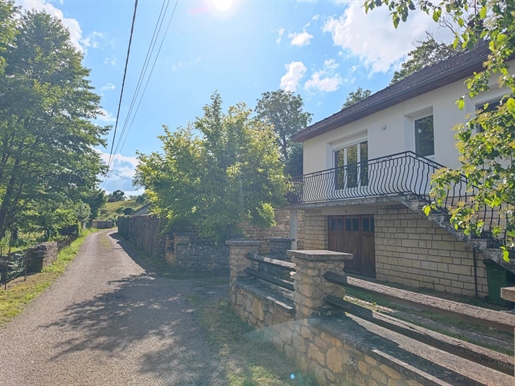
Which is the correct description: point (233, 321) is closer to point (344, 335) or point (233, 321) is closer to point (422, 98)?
point (344, 335)

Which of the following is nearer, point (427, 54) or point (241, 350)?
point (241, 350)

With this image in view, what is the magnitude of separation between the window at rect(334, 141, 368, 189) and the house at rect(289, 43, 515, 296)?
0.12 feet

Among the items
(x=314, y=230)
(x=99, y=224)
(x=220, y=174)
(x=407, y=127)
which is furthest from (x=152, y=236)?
(x=99, y=224)

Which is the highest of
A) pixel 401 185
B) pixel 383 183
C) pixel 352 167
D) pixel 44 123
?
pixel 44 123

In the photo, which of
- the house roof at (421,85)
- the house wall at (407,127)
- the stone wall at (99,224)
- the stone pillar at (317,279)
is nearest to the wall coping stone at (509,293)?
the stone pillar at (317,279)

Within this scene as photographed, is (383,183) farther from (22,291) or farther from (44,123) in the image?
(44,123)

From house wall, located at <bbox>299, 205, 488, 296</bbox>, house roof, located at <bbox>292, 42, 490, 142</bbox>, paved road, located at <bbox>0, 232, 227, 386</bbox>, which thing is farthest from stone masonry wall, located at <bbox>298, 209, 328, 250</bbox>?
paved road, located at <bbox>0, 232, 227, 386</bbox>

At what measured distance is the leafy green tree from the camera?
394 inches

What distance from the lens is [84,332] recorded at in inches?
199

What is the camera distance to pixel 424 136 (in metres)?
8.41

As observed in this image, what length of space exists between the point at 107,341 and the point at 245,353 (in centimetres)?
226

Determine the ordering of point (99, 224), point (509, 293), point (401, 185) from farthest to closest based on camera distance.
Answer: point (99, 224), point (401, 185), point (509, 293)

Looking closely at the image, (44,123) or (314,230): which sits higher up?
(44,123)

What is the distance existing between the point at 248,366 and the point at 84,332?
3.12 metres
